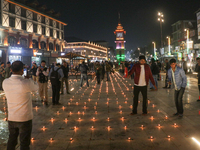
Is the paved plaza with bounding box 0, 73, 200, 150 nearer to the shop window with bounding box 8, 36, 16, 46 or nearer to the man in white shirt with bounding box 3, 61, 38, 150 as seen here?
the man in white shirt with bounding box 3, 61, 38, 150

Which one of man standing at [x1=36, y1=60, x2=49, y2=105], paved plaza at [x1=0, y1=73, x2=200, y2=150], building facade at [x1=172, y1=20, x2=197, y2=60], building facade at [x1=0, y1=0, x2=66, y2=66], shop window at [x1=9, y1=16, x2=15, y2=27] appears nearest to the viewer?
paved plaza at [x1=0, y1=73, x2=200, y2=150]

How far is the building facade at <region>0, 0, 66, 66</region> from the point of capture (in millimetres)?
34719

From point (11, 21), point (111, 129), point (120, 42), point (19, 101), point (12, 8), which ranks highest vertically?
point (120, 42)

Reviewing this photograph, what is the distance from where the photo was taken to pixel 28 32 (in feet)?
132

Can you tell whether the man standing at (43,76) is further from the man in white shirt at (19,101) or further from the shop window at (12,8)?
the shop window at (12,8)

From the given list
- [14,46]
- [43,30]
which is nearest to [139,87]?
[14,46]

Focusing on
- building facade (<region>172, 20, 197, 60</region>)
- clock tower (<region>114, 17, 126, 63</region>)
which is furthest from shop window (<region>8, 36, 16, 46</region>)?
clock tower (<region>114, 17, 126, 63</region>)

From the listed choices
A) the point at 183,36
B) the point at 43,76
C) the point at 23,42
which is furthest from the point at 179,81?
the point at 183,36

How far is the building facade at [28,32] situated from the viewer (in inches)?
1367

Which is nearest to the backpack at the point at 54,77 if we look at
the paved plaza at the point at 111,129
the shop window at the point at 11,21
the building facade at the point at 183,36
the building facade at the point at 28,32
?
the paved plaza at the point at 111,129

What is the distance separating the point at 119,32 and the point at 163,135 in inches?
4488

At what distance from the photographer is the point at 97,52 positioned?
4328 inches

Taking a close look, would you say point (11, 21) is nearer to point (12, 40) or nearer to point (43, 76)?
point (12, 40)

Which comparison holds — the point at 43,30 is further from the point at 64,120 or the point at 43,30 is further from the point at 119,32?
the point at 119,32
